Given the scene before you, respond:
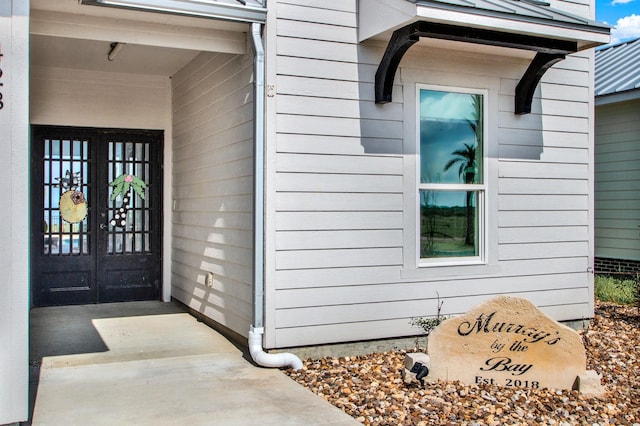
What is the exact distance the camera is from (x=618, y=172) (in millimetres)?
10359

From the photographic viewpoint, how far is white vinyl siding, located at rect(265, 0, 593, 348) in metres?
5.33

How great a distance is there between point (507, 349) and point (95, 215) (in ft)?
17.2

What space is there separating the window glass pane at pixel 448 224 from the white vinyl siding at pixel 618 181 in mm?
5142

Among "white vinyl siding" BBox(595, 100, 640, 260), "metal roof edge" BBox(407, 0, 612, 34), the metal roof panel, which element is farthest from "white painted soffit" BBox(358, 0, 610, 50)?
"white vinyl siding" BBox(595, 100, 640, 260)

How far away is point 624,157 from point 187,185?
6.90 m

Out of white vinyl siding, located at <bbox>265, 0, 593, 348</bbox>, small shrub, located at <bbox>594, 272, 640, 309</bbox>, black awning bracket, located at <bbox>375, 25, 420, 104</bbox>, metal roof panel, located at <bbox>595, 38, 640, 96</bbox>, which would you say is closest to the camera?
black awning bracket, located at <bbox>375, 25, 420, 104</bbox>

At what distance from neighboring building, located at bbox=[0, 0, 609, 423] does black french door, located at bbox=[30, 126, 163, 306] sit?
12 centimetres

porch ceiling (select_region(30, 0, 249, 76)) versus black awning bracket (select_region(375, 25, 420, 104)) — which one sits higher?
porch ceiling (select_region(30, 0, 249, 76))

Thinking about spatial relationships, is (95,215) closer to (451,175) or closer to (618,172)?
(451,175)

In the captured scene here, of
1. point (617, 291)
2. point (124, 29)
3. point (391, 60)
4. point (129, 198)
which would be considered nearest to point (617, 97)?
point (617, 291)

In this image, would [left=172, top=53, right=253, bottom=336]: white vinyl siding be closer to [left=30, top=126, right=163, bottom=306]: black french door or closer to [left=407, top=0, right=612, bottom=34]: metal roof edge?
[left=30, top=126, right=163, bottom=306]: black french door

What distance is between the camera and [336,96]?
5.52m

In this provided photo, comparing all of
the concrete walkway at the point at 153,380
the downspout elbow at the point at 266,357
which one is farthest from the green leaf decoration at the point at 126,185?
the downspout elbow at the point at 266,357

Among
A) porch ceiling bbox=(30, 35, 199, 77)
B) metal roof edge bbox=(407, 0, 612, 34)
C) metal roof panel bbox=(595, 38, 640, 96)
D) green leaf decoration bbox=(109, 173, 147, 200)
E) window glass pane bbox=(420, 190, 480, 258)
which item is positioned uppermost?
metal roof panel bbox=(595, 38, 640, 96)
